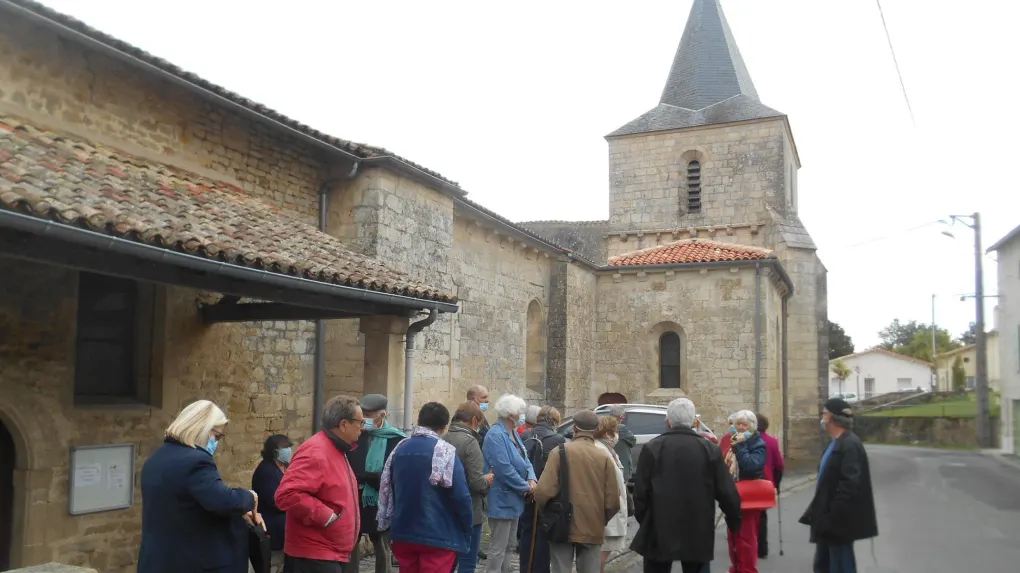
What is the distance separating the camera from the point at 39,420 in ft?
20.7

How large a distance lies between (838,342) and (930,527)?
57.6 m

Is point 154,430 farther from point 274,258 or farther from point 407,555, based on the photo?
point 407,555

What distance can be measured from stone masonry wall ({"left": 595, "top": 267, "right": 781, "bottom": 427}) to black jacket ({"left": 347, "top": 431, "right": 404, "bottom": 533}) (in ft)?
41.9

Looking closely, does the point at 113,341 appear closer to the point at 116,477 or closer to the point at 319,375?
the point at 116,477

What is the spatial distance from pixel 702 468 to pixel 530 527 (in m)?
2.05

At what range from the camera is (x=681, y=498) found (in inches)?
209

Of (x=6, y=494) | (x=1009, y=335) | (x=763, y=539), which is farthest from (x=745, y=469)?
(x=1009, y=335)

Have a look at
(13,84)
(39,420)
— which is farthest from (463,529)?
(13,84)

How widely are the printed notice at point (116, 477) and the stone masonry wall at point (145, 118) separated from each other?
2950 millimetres

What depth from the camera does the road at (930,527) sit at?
8.31m

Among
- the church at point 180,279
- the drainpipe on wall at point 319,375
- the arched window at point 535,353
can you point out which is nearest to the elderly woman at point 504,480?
the church at point 180,279

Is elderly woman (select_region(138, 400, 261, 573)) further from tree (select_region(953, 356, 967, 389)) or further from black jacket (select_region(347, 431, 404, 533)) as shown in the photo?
tree (select_region(953, 356, 967, 389))

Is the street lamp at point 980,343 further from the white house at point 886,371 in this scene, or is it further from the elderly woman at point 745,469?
the white house at point 886,371

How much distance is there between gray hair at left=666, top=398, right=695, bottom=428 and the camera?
18.1 feet
